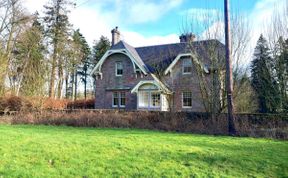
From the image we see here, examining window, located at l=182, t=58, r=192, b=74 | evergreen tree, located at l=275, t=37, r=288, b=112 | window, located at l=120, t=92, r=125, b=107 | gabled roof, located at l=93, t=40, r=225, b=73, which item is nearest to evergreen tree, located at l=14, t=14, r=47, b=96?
window, located at l=120, t=92, r=125, b=107

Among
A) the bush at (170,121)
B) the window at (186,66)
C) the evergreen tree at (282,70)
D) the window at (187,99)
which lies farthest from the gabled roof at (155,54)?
the evergreen tree at (282,70)

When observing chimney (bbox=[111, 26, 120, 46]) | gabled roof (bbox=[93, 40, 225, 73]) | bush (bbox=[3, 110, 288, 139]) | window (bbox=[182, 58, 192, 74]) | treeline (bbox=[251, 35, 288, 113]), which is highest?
chimney (bbox=[111, 26, 120, 46])

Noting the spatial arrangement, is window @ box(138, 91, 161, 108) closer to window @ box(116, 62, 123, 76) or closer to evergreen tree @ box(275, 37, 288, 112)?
window @ box(116, 62, 123, 76)

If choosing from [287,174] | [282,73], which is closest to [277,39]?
[282,73]

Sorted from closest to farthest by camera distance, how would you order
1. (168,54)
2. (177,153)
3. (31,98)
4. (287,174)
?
(287,174) < (177,153) < (31,98) < (168,54)

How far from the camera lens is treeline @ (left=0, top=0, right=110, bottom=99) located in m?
26.7

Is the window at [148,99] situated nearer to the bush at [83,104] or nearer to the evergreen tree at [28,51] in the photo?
the bush at [83,104]

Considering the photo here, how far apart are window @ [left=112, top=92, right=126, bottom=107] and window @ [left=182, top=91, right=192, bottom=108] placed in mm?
6529

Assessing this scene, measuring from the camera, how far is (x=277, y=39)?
55.3ft

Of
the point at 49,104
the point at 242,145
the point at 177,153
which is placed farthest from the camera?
the point at 49,104

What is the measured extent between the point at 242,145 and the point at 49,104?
20538 mm

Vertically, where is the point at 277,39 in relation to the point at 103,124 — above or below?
above

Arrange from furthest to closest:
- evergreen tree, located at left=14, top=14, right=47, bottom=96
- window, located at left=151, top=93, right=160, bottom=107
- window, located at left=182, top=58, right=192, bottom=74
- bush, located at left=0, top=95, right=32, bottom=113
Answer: evergreen tree, located at left=14, top=14, right=47, bottom=96
window, located at left=151, top=93, right=160, bottom=107
window, located at left=182, top=58, right=192, bottom=74
bush, located at left=0, top=95, right=32, bottom=113

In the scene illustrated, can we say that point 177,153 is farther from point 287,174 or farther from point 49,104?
point 49,104
